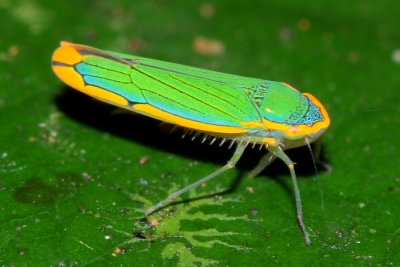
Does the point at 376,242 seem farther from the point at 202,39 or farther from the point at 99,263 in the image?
the point at 202,39

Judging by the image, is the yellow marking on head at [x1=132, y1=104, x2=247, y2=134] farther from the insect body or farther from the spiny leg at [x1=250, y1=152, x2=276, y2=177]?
the spiny leg at [x1=250, y1=152, x2=276, y2=177]

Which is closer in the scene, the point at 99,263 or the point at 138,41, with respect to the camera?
the point at 99,263

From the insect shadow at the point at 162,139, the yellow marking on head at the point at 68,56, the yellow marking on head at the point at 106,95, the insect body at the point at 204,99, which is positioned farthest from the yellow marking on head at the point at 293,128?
the yellow marking on head at the point at 68,56

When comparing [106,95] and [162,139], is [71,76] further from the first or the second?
[162,139]

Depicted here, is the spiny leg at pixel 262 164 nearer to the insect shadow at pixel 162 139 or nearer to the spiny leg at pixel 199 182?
the insect shadow at pixel 162 139

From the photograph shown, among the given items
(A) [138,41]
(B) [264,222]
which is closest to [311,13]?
(A) [138,41]

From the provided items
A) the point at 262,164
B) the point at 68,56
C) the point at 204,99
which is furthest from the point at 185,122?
the point at 68,56

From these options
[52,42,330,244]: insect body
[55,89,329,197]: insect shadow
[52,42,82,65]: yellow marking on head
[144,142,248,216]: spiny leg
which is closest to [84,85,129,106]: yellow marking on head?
[52,42,330,244]: insect body

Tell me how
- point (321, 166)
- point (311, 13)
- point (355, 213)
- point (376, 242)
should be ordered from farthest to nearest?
point (311, 13)
point (321, 166)
point (355, 213)
point (376, 242)
